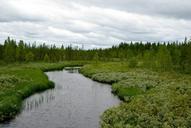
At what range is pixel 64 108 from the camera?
41.6 meters

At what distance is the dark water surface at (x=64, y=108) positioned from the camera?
109ft

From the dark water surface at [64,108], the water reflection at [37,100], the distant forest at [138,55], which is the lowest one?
the dark water surface at [64,108]

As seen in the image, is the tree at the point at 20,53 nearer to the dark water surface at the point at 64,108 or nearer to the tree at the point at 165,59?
the tree at the point at 165,59

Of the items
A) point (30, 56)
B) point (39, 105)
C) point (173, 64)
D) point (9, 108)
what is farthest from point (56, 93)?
point (30, 56)

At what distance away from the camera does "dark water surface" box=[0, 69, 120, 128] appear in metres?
33.2

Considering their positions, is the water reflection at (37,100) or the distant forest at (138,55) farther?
the distant forest at (138,55)

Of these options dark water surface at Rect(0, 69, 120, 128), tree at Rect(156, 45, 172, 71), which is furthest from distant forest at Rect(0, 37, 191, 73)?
dark water surface at Rect(0, 69, 120, 128)

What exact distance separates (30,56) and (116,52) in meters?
64.1

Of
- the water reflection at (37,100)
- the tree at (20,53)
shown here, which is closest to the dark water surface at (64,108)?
the water reflection at (37,100)

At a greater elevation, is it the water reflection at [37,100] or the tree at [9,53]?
the tree at [9,53]

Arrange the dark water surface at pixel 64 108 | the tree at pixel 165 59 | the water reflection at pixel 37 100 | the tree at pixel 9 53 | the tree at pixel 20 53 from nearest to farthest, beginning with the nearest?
the dark water surface at pixel 64 108, the water reflection at pixel 37 100, the tree at pixel 165 59, the tree at pixel 9 53, the tree at pixel 20 53

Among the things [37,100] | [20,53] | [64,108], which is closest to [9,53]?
[20,53]

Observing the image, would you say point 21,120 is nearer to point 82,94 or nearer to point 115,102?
point 115,102

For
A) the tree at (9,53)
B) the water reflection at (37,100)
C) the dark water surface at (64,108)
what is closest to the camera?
the dark water surface at (64,108)
